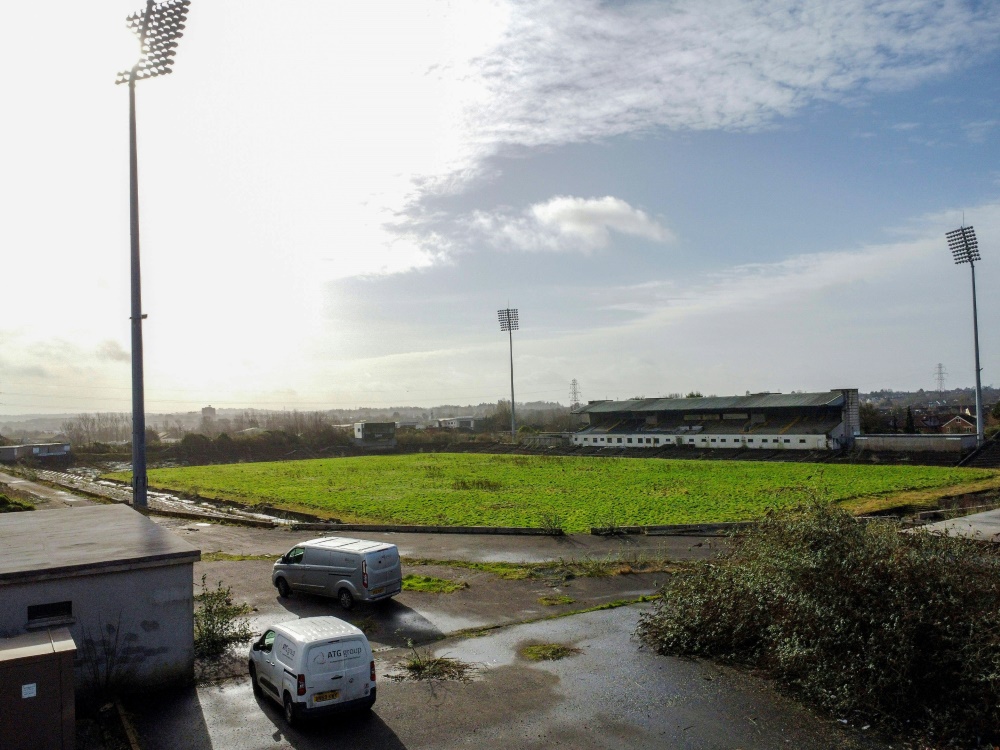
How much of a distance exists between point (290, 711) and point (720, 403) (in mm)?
76136

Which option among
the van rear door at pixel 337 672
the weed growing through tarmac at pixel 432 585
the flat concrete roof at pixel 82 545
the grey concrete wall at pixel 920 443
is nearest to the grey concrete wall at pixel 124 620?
the flat concrete roof at pixel 82 545

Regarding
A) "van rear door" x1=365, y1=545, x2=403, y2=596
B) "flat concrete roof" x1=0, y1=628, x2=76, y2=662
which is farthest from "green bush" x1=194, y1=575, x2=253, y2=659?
"flat concrete roof" x1=0, y1=628, x2=76, y2=662

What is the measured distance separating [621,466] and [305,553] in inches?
1812

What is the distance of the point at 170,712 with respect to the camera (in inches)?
471

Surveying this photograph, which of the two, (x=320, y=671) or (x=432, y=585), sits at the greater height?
(x=320, y=671)

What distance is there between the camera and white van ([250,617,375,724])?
11.0 m

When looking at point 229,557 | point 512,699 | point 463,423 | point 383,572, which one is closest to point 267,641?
point 512,699

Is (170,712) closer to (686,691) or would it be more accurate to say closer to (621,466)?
(686,691)

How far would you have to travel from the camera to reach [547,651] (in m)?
14.7

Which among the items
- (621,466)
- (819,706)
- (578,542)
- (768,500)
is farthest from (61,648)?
(621,466)

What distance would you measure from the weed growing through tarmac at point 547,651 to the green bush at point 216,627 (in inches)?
250

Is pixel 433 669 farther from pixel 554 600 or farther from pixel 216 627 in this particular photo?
pixel 554 600

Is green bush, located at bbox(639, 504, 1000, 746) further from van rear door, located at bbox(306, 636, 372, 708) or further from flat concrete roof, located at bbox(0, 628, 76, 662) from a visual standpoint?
flat concrete roof, located at bbox(0, 628, 76, 662)

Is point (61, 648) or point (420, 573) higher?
point (61, 648)
